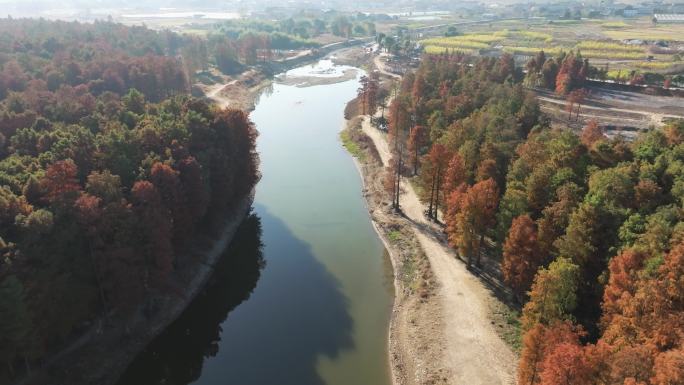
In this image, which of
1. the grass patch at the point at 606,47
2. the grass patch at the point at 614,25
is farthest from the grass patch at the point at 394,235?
the grass patch at the point at 614,25

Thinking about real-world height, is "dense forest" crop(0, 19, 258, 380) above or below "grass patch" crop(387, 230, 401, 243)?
above

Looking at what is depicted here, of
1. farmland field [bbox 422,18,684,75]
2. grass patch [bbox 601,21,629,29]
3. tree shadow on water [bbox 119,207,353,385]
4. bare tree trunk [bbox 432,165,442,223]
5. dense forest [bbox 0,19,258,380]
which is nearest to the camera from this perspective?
dense forest [bbox 0,19,258,380]

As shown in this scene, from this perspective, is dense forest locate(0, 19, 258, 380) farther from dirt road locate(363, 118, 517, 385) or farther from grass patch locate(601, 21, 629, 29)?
grass patch locate(601, 21, 629, 29)

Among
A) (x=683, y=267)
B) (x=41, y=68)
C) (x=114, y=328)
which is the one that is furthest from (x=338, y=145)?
(x=683, y=267)

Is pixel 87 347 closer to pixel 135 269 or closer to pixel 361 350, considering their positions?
pixel 135 269

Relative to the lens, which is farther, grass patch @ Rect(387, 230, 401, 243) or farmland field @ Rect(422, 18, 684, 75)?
farmland field @ Rect(422, 18, 684, 75)

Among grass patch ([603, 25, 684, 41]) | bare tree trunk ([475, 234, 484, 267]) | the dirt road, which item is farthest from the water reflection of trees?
grass patch ([603, 25, 684, 41])

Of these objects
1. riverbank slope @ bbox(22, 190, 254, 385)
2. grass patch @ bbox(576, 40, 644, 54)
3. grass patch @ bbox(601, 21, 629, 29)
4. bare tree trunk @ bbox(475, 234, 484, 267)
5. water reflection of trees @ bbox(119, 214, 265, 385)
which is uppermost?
grass patch @ bbox(601, 21, 629, 29)
